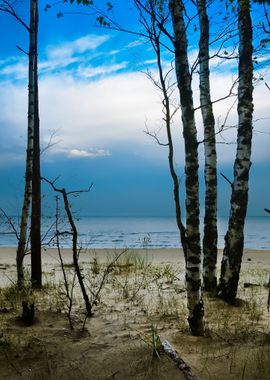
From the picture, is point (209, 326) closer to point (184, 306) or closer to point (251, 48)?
point (184, 306)

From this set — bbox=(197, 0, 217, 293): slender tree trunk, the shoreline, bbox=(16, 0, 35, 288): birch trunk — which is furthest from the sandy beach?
the shoreline

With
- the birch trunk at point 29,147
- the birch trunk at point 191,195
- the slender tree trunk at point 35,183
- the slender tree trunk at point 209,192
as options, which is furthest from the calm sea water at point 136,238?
the birch trunk at point 191,195

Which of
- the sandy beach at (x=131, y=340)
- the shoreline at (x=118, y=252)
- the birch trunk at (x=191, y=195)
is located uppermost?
the birch trunk at (x=191, y=195)

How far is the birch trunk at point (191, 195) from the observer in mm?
4742

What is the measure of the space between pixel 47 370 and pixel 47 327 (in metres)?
1.32

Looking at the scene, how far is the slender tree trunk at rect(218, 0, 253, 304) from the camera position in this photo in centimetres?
693

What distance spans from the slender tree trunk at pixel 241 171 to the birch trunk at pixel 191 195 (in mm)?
2319

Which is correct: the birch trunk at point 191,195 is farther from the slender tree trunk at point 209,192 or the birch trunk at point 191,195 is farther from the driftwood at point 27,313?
the slender tree trunk at point 209,192

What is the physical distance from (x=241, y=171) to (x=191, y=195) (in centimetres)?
251

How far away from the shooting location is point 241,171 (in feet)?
22.7

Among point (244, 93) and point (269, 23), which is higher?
point (269, 23)

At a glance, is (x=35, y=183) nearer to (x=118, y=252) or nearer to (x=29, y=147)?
(x=29, y=147)

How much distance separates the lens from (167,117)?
538 cm

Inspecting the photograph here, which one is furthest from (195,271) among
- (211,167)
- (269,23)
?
(269,23)
